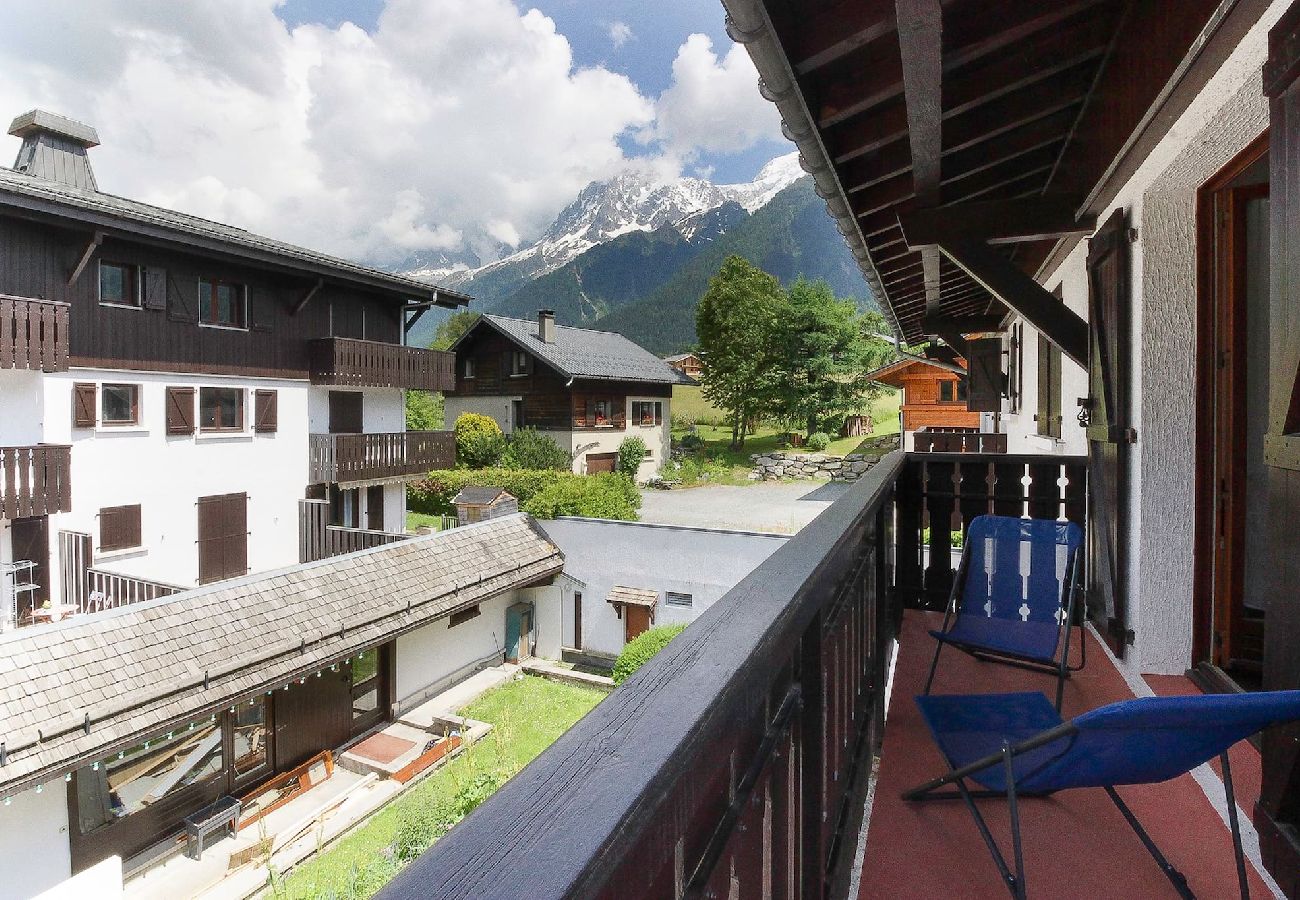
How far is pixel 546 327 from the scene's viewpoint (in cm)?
2348

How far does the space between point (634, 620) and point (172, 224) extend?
31.8ft

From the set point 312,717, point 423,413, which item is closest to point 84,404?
point 312,717

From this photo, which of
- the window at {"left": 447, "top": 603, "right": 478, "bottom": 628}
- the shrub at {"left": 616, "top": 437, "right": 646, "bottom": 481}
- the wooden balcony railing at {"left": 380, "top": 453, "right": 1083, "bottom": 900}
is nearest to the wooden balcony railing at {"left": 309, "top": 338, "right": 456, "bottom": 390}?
the window at {"left": 447, "top": 603, "right": 478, "bottom": 628}

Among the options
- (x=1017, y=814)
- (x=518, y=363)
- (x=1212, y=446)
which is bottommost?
(x=1017, y=814)

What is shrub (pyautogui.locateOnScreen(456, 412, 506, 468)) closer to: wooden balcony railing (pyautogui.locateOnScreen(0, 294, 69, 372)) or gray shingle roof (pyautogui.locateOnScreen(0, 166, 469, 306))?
gray shingle roof (pyautogui.locateOnScreen(0, 166, 469, 306))

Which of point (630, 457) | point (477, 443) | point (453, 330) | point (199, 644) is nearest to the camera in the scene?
point (199, 644)

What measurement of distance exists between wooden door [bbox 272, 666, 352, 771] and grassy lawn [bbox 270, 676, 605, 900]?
69.2 inches

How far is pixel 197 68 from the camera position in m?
93.4

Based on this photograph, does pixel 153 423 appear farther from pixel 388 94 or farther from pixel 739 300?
pixel 388 94

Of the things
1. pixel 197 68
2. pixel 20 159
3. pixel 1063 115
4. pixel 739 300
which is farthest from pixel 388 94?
pixel 1063 115

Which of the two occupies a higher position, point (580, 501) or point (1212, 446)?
point (1212, 446)

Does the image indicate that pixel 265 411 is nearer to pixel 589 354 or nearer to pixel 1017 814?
pixel 589 354

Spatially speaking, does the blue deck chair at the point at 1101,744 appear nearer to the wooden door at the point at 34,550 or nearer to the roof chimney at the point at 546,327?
the wooden door at the point at 34,550

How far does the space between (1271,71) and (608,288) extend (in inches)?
5535
